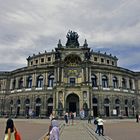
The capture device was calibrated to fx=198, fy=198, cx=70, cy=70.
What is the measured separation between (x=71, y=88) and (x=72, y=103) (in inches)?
184

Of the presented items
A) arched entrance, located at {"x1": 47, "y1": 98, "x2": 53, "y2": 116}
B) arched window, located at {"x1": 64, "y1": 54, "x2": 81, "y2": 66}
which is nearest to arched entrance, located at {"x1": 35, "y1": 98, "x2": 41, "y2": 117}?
arched entrance, located at {"x1": 47, "y1": 98, "x2": 53, "y2": 116}

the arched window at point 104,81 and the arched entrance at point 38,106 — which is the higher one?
the arched window at point 104,81

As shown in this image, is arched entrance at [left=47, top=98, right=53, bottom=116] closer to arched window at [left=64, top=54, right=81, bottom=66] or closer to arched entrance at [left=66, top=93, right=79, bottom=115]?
arched entrance at [left=66, top=93, right=79, bottom=115]

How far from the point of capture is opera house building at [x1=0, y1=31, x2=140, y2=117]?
178 ft

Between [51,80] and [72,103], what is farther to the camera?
[51,80]

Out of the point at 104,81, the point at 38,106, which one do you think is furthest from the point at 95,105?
the point at 38,106

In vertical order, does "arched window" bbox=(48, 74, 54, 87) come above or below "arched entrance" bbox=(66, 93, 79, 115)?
above

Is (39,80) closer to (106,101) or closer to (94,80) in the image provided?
A: (94,80)

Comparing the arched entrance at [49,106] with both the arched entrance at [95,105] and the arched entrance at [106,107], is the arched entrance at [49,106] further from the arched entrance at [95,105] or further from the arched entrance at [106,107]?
the arched entrance at [106,107]

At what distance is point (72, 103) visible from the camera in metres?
55.9

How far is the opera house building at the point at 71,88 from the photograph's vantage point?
54.2 m

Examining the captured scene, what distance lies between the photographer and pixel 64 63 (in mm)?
57781

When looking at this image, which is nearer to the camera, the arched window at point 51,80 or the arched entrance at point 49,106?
the arched entrance at point 49,106

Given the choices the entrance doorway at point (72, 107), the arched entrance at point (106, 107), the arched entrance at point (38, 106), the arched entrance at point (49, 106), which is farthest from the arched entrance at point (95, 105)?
the arched entrance at point (38, 106)
